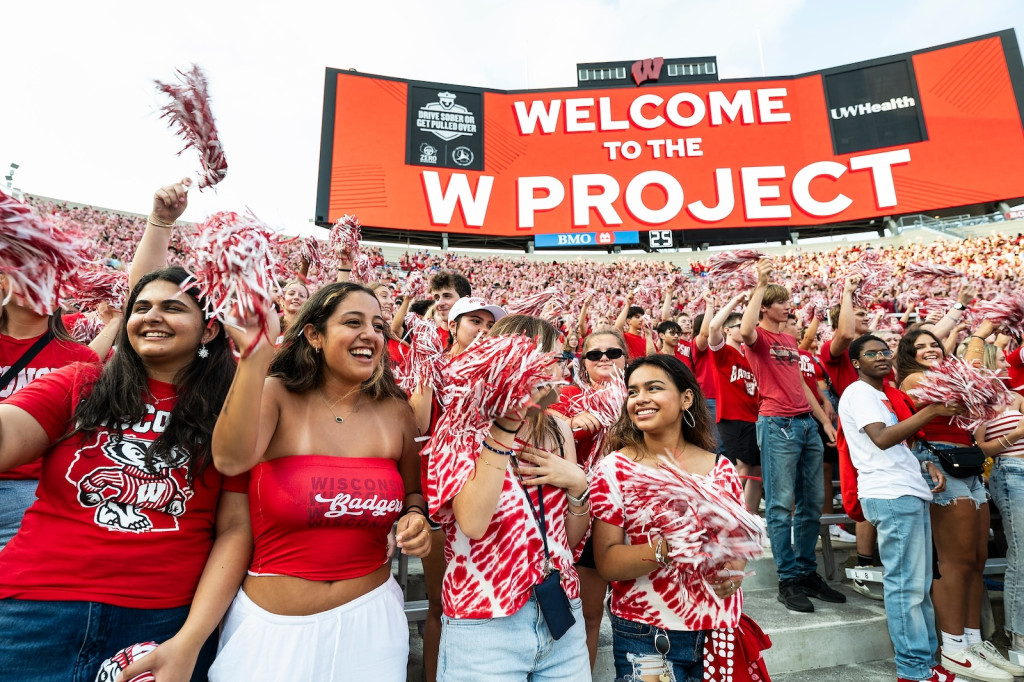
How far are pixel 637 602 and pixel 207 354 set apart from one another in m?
1.70

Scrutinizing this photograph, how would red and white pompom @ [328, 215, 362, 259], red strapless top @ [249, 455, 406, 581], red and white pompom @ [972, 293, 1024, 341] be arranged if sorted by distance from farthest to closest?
red and white pompom @ [972, 293, 1024, 341], red and white pompom @ [328, 215, 362, 259], red strapless top @ [249, 455, 406, 581]

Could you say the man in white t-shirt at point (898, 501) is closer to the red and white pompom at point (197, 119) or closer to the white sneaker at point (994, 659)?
the white sneaker at point (994, 659)

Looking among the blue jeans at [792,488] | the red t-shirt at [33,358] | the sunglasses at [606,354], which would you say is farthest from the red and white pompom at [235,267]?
the blue jeans at [792,488]

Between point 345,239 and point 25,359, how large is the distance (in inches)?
67.3

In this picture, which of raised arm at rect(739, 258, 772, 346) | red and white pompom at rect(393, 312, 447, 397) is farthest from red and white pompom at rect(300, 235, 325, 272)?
raised arm at rect(739, 258, 772, 346)

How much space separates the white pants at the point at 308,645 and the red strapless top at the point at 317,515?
10cm

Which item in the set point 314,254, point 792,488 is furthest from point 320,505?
point 792,488

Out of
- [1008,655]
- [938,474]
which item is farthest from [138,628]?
[1008,655]

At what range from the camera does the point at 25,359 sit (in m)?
2.11

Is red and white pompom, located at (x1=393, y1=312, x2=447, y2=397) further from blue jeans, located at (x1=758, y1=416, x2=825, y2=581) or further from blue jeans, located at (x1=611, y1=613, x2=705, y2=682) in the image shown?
blue jeans, located at (x1=758, y1=416, x2=825, y2=581)

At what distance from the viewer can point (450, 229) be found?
26672mm

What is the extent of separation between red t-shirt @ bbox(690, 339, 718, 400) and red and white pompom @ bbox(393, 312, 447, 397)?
10.1 feet

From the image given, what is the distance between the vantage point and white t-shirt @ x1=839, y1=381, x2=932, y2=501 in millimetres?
3008

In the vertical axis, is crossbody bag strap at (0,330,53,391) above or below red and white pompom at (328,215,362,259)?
below
